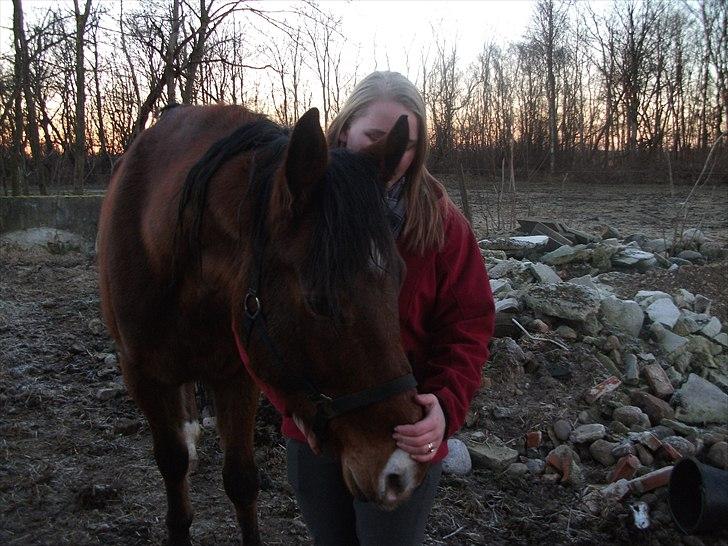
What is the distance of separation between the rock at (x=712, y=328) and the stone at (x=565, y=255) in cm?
176

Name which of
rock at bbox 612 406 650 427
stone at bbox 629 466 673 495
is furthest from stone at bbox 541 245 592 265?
stone at bbox 629 466 673 495

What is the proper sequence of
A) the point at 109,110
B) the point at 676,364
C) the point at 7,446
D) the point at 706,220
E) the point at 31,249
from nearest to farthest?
the point at 7,446
the point at 676,364
the point at 31,249
the point at 706,220
the point at 109,110

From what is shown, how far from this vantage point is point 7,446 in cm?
343

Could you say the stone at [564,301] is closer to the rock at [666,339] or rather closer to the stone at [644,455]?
the rock at [666,339]

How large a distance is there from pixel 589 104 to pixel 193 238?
30.0m

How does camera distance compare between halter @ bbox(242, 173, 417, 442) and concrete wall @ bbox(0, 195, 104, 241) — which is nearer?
halter @ bbox(242, 173, 417, 442)

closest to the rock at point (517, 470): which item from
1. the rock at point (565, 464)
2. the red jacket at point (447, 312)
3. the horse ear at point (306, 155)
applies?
the rock at point (565, 464)

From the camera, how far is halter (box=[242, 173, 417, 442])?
128 cm

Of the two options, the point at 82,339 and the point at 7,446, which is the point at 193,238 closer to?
the point at 7,446

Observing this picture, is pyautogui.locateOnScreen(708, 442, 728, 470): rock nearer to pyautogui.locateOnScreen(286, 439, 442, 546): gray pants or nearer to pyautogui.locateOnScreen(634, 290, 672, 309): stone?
pyautogui.locateOnScreen(634, 290, 672, 309): stone

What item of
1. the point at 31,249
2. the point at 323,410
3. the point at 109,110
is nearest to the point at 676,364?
the point at 323,410

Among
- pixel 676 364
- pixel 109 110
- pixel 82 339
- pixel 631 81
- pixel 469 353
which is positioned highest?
pixel 631 81

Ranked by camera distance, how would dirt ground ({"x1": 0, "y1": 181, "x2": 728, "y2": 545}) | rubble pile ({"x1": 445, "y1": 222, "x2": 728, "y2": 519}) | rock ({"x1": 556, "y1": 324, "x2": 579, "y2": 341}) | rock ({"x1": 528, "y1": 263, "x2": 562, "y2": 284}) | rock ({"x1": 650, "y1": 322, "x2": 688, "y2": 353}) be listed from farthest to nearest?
rock ({"x1": 528, "y1": 263, "x2": 562, "y2": 284}) → rock ({"x1": 650, "y1": 322, "x2": 688, "y2": 353}) → rock ({"x1": 556, "y1": 324, "x2": 579, "y2": 341}) → rubble pile ({"x1": 445, "y1": 222, "x2": 728, "y2": 519}) → dirt ground ({"x1": 0, "y1": 181, "x2": 728, "y2": 545})

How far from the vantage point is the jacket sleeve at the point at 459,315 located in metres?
1.54
